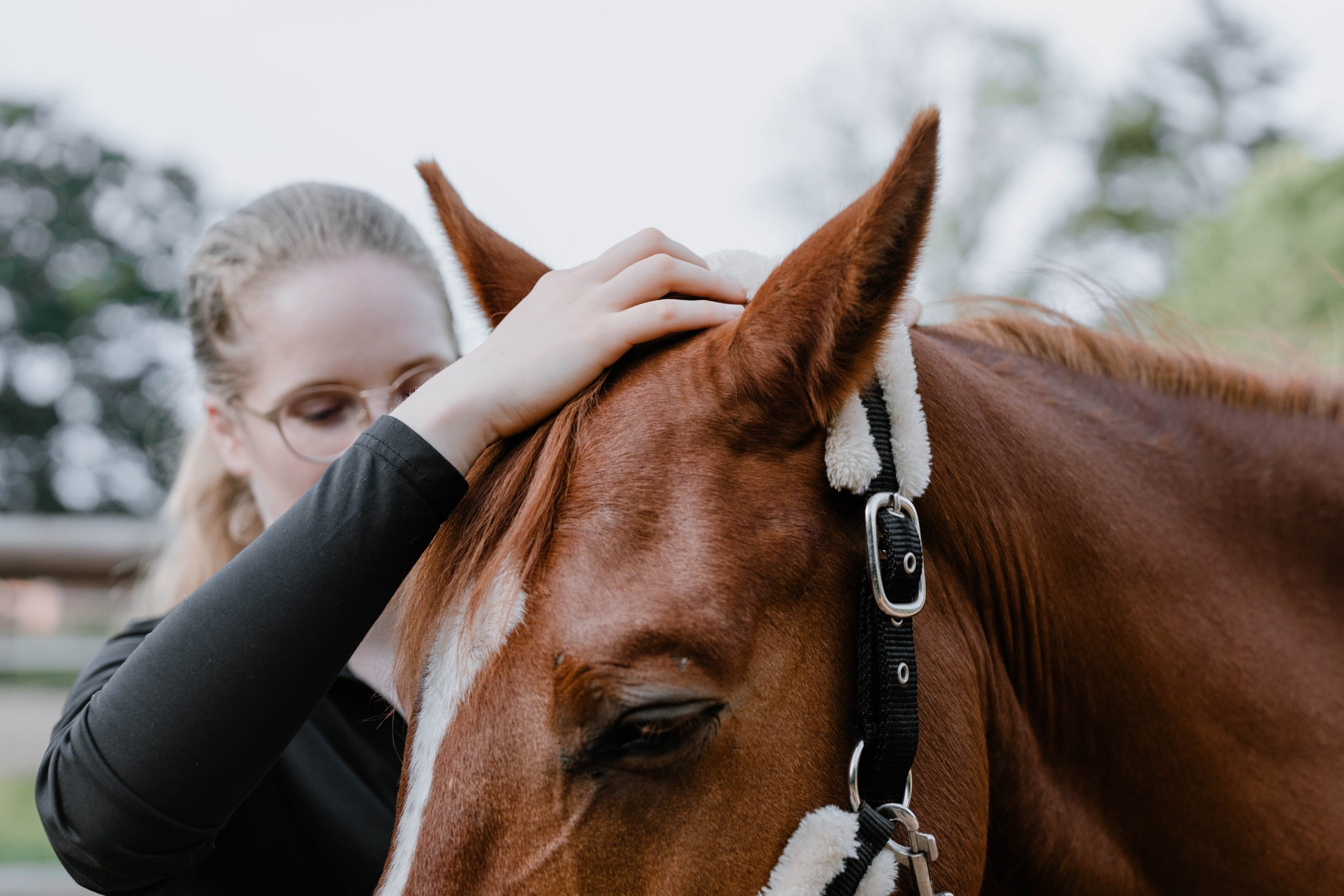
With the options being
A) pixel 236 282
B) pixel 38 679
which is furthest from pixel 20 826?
pixel 236 282

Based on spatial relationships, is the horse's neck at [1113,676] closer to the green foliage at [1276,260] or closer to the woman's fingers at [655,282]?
the woman's fingers at [655,282]

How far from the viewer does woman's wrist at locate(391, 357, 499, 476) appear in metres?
1.05

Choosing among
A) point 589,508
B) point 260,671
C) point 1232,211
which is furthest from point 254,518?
point 1232,211

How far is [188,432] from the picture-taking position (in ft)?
8.34

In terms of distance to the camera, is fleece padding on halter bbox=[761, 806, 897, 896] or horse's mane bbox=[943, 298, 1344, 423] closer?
fleece padding on halter bbox=[761, 806, 897, 896]

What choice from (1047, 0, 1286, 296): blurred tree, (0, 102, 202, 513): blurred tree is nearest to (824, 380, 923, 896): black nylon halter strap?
(1047, 0, 1286, 296): blurred tree

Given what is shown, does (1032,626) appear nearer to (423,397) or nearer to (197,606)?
(423,397)

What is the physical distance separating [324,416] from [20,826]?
4418 mm

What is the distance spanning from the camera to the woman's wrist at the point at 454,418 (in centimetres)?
105

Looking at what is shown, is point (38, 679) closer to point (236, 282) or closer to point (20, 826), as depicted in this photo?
point (20, 826)

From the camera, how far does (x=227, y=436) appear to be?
6.05 feet

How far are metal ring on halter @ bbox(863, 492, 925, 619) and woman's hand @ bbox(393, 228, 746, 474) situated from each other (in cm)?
29

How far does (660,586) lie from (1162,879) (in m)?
0.85

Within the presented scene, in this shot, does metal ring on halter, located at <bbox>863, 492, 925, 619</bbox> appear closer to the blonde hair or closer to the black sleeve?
the black sleeve
